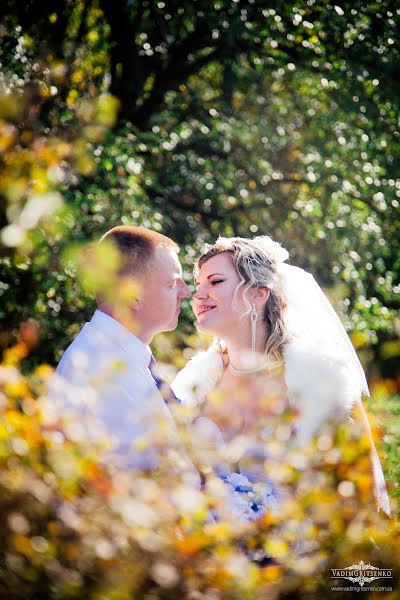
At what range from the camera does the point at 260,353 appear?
434 cm

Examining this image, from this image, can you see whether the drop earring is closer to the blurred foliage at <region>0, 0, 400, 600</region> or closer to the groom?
the groom

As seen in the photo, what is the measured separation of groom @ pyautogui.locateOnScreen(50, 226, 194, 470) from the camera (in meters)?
2.46

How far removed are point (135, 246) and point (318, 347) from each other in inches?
54.7

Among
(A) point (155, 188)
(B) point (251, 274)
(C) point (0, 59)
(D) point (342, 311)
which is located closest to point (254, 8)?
(A) point (155, 188)

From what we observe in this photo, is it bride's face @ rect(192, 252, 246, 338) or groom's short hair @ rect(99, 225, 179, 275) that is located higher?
groom's short hair @ rect(99, 225, 179, 275)

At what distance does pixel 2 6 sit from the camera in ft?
21.7

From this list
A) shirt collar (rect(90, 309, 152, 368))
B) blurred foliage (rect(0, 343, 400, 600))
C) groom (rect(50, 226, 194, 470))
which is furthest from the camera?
shirt collar (rect(90, 309, 152, 368))

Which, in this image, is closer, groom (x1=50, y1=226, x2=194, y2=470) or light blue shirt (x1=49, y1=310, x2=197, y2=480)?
light blue shirt (x1=49, y1=310, x2=197, y2=480)

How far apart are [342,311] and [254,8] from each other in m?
4.06

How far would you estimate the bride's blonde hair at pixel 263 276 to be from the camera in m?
4.29

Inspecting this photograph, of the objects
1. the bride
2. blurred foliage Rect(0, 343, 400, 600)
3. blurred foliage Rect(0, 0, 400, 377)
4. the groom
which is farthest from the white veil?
blurred foliage Rect(0, 0, 400, 377)

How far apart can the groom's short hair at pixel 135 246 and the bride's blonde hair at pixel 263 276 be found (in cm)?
52

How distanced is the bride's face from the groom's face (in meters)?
0.37

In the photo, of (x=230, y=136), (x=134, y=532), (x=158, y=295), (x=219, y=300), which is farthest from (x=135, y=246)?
(x=230, y=136)
